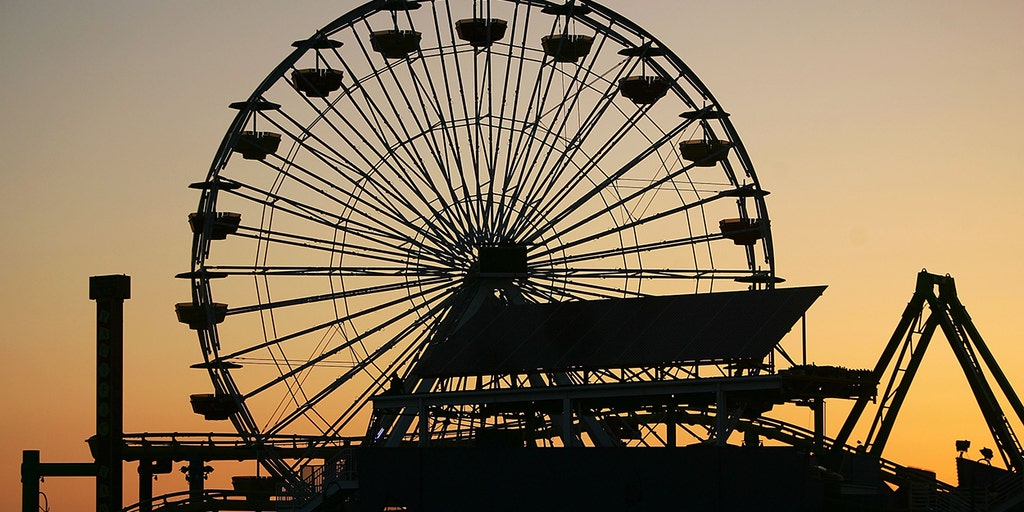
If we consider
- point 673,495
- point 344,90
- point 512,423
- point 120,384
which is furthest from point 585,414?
point 120,384

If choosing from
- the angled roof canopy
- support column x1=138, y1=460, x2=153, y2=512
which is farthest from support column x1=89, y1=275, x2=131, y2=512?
the angled roof canopy

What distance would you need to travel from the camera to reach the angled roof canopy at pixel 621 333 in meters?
64.8

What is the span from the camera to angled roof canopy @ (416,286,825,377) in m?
64.8

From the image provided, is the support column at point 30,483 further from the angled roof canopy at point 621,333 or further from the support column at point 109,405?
the angled roof canopy at point 621,333

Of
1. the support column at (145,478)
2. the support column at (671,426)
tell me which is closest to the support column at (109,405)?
the support column at (145,478)

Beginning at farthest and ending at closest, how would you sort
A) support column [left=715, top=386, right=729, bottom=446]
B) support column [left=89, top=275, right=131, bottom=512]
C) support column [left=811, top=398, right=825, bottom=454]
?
support column [left=89, top=275, right=131, bottom=512]
support column [left=811, top=398, right=825, bottom=454]
support column [left=715, top=386, right=729, bottom=446]

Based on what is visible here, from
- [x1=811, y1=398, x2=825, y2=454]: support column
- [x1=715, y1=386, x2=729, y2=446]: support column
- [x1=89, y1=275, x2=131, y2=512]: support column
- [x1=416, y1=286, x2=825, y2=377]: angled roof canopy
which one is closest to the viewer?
[x1=715, y1=386, x2=729, y2=446]: support column

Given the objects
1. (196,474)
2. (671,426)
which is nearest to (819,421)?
(671,426)

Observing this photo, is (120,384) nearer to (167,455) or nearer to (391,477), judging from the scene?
(167,455)

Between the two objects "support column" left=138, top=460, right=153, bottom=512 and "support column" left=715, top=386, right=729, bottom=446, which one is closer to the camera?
"support column" left=715, top=386, right=729, bottom=446

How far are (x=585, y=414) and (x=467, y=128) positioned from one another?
1108 cm

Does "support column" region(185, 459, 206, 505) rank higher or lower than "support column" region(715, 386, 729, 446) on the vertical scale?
higher

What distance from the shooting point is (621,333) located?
68.2 metres

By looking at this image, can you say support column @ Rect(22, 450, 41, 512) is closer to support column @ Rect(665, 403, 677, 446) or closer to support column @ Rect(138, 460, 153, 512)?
support column @ Rect(138, 460, 153, 512)
